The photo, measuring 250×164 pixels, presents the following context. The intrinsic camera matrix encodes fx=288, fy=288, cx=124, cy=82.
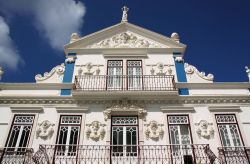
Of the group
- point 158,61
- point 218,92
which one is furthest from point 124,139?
point 218,92

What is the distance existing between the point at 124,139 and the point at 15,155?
445 cm

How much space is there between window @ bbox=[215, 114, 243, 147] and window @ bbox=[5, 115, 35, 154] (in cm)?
821

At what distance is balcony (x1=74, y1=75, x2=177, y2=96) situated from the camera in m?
13.5

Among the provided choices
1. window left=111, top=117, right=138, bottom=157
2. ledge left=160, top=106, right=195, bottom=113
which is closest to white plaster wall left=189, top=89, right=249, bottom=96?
ledge left=160, top=106, right=195, bottom=113

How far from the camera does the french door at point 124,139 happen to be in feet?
38.0

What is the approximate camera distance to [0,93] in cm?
1360

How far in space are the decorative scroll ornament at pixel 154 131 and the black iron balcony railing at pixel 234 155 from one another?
246 cm

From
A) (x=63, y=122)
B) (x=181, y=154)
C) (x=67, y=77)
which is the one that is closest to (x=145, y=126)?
(x=181, y=154)

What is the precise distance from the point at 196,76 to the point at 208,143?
12.0 ft

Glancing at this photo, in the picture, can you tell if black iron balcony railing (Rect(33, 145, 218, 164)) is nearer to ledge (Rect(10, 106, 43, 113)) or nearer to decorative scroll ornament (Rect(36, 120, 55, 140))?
decorative scroll ornament (Rect(36, 120, 55, 140))

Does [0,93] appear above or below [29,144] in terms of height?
above

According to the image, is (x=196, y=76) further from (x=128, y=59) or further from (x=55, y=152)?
(x=55, y=152)

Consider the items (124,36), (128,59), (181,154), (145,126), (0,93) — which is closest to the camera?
(181,154)

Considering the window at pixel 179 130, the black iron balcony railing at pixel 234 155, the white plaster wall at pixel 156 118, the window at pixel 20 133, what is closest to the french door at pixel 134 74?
the white plaster wall at pixel 156 118
